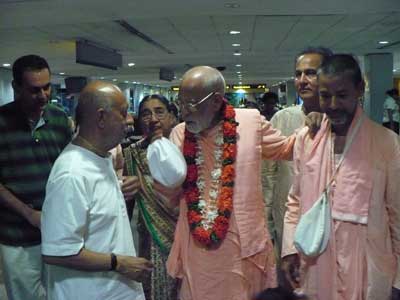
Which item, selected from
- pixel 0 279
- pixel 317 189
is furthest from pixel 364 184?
pixel 0 279

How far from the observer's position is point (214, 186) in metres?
2.24

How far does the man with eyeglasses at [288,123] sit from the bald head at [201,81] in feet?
2.20

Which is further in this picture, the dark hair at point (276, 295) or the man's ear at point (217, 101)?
the man's ear at point (217, 101)

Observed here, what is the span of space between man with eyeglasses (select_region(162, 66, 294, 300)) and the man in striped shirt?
842 millimetres

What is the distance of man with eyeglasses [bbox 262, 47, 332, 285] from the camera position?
2.66m

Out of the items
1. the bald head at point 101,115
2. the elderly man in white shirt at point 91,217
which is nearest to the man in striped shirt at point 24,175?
the elderly man in white shirt at point 91,217

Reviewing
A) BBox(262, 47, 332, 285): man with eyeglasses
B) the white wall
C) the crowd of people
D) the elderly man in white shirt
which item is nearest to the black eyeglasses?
the crowd of people

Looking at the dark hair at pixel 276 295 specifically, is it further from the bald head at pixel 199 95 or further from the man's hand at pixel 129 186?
the man's hand at pixel 129 186

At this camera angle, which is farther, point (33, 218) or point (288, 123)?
point (288, 123)

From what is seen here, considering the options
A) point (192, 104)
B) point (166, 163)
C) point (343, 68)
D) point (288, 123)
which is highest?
point (343, 68)

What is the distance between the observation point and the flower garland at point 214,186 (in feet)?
7.11

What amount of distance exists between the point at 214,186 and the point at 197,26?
6683mm

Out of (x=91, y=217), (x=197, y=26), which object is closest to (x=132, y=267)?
(x=91, y=217)

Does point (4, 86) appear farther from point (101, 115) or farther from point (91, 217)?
point (91, 217)
